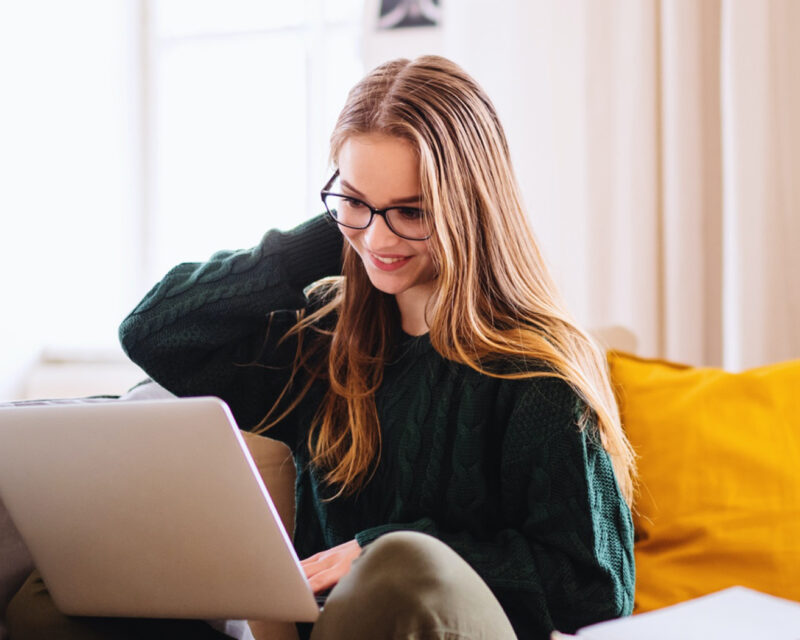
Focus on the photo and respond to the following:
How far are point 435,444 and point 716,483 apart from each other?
378 mm

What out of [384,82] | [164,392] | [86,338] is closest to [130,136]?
[86,338]

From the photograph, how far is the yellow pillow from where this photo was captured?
3.54ft

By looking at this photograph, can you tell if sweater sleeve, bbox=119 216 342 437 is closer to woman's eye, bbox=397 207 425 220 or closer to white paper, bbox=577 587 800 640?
woman's eye, bbox=397 207 425 220

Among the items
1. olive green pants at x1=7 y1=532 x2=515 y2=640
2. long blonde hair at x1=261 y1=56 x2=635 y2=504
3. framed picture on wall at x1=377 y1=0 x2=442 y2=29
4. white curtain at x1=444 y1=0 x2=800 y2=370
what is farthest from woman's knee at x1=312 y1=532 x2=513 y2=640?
framed picture on wall at x1=377 y1=0 x2=442 y2=29

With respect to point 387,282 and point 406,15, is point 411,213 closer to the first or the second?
point 387,282

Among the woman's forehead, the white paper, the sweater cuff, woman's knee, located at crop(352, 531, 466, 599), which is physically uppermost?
the woman's forehead

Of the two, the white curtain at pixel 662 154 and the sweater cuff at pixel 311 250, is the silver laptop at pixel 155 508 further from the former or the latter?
the white curtain at pixel 662 154

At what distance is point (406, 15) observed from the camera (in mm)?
1888

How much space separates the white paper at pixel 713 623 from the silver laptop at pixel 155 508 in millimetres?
270

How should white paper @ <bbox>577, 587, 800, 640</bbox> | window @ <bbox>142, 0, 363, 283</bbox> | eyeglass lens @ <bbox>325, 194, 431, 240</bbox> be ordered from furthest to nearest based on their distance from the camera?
window @ <bbox>142, 0, 363, 283</bbox>, eyeglass lens @ <bbox>325, 194, 431, 240</bbox>, white paper @ <bbox>577, 587, 800, 640</bbox>

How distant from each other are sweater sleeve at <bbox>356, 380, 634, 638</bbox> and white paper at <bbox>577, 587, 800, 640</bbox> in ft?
0.85

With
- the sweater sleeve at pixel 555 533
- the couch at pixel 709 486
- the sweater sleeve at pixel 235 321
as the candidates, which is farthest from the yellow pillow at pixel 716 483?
the sweater sleeve at pixel 235 321

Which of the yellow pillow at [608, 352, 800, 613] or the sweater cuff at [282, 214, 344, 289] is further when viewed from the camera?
the sweater cuff at [282, 214, 344, 289]

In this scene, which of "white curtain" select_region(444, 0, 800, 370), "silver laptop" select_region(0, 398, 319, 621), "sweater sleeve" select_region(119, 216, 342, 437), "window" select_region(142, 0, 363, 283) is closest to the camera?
"silver laptop" select_region(0, 398, 319, 621)
